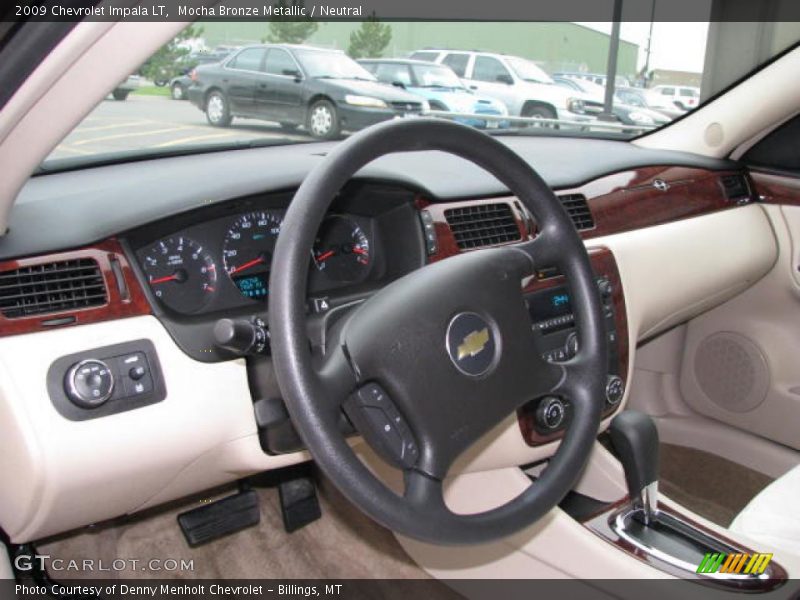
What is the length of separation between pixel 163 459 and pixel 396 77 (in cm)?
132

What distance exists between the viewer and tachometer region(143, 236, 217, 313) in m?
1.56

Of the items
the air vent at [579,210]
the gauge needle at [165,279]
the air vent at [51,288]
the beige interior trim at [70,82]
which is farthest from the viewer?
the air vent at [579,210]

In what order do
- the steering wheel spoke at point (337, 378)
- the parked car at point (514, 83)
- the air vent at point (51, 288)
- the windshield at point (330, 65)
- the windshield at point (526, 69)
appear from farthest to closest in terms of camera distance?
the windshield at point (526, 69), the parked car at point (514, 83), the windshield at point (330, 65), the air vent at point (51, 288), the steering wheel spoke at point (337, 378)

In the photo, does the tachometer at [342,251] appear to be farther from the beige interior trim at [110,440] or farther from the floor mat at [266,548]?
the floor mat at [266,548]

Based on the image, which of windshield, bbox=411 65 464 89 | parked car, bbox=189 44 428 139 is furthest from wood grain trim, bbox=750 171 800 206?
parked car, bbox=189 44 428 139

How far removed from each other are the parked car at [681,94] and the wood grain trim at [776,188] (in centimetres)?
33

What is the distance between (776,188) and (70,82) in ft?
8.36

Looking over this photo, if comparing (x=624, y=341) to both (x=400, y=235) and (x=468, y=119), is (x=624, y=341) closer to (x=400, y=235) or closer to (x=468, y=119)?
(x=400, y=235)

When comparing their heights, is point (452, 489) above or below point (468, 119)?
below

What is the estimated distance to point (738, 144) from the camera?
280 cm

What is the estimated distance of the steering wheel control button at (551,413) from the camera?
175cm

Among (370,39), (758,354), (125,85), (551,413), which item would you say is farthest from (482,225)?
(758,354)

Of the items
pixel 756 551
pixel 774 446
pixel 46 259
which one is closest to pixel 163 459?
pixel 46 259

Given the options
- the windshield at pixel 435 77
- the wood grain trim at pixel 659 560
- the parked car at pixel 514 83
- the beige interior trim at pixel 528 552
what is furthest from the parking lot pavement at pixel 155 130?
the wood grain trim at pixel 659 560
